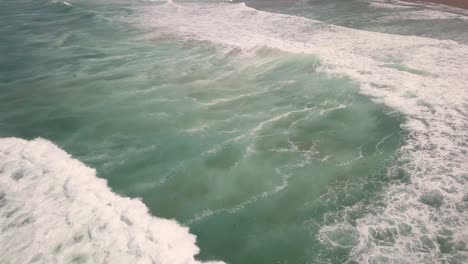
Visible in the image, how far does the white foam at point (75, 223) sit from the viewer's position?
638 centimetres

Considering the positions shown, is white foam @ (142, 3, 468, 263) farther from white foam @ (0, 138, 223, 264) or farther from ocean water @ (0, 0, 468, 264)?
white foam @ (0, 138, 223, 264)

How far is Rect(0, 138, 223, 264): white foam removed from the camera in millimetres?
6379

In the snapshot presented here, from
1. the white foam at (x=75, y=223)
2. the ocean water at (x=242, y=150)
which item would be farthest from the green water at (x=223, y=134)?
the white foam at (x=75, y=223)

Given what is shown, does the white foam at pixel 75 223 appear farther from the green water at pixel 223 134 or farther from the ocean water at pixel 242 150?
the green water at pixel 223 134

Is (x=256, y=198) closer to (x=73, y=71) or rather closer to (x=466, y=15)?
(x=73, y=71)

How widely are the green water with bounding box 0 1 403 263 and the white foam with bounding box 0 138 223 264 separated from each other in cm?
44

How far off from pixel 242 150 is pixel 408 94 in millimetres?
5723

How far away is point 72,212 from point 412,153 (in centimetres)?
777

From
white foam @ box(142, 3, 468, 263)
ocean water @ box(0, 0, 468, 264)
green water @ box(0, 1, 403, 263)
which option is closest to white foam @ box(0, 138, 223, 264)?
ocean water @ box(0, 0, 468, 264)

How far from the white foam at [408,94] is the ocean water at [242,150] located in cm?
5

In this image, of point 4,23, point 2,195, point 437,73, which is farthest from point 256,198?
point 4,23

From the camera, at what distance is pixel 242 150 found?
9469 mm

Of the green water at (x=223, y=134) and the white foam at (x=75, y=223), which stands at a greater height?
the green water at (x=223, y=134)

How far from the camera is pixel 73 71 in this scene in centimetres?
1554
